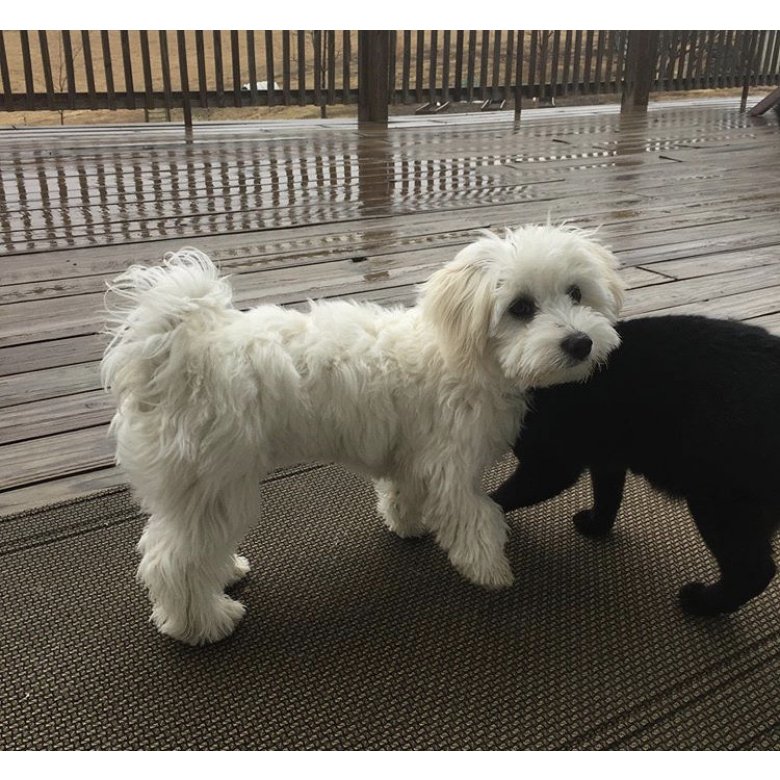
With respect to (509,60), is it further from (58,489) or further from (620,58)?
(58,489)

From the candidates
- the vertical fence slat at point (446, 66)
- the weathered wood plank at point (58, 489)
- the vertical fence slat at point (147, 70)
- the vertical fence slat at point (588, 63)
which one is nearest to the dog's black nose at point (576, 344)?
the weathered wood plank at point (58, 489)

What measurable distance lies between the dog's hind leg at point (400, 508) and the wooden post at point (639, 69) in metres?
7.82

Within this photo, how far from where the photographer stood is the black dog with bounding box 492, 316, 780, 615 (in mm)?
1354

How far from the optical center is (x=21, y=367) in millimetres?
2416

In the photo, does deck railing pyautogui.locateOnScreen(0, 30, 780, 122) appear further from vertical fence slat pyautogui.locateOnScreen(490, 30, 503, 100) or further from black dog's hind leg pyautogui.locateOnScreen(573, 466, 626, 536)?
black dog's hind leg pyautogui.locateOnScreen(573, 466, 626, 536)

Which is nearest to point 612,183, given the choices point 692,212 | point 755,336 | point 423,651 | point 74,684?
point 692,212

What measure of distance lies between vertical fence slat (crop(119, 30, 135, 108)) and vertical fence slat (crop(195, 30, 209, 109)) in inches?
21.8

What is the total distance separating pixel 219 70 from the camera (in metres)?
6.66

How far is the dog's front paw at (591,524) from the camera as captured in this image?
1.82 metres

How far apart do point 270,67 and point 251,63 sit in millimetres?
240

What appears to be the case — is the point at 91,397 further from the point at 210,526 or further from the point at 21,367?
the point at 210,526

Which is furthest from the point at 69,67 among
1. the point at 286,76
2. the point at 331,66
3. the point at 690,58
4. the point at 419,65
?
the point at 690,58

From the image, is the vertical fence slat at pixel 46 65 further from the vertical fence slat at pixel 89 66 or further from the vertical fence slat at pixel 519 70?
the vertical fence slat at pixel 519 70

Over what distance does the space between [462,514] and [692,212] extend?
3391mm
